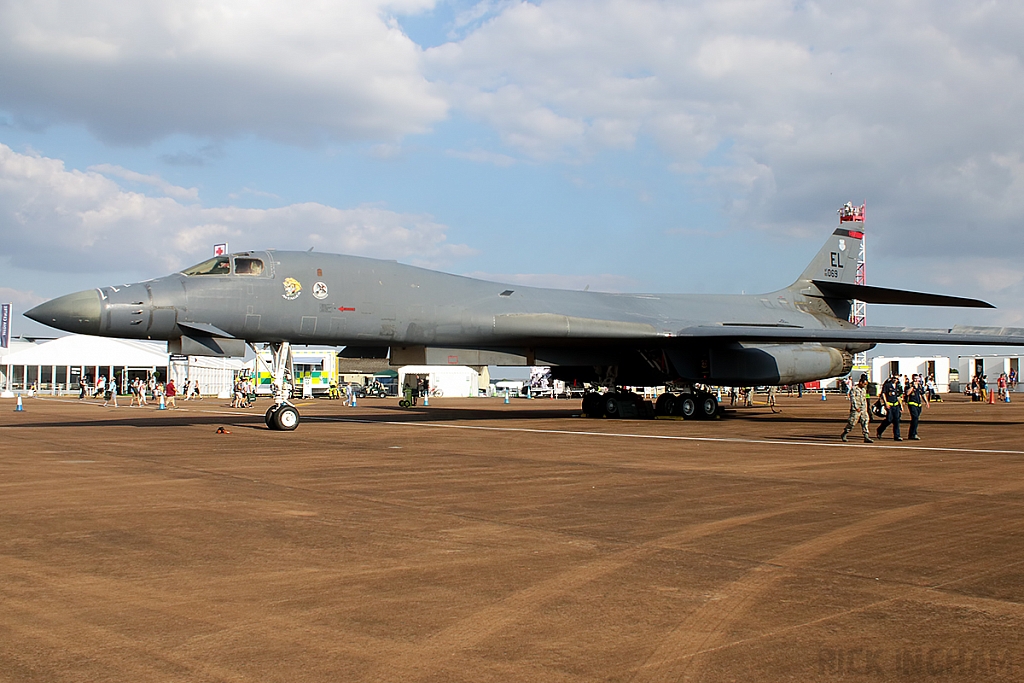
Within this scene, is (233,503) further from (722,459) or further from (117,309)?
(117,309)

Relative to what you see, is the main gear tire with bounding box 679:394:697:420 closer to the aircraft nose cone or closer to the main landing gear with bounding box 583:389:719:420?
the main landing gear with bounding box 583:389:719:420

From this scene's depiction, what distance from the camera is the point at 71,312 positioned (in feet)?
48.4

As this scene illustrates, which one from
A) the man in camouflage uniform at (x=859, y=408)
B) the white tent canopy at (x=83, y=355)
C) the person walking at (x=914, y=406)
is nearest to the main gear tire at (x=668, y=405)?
the person walking at (x=914, y=406)

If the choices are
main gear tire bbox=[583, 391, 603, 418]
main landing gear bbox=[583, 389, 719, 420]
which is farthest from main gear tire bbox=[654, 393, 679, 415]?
main gear tire bbox=[583, 391, 603, 418]

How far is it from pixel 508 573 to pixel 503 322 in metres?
14.5

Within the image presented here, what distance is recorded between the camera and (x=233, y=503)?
306 inches

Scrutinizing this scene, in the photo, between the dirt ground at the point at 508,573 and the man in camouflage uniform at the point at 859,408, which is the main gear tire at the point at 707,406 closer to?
the man in camouflage uniform at the point at 859,408

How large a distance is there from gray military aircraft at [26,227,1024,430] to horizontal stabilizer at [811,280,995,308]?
52 mm

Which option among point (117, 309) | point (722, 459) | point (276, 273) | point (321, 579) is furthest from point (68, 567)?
point (276, 273)

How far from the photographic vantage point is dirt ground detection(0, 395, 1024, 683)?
11.9ft

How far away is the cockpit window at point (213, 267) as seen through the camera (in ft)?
53.8

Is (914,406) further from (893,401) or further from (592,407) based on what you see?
(592,407)

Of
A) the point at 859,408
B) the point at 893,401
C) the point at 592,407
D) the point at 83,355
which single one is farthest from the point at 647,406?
the point at 83,355

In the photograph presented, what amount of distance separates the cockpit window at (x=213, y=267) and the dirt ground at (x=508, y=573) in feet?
19.9
